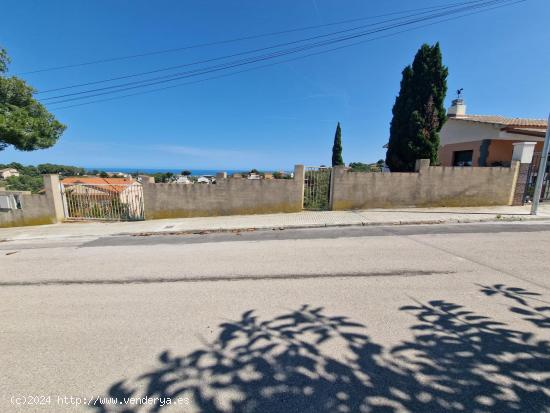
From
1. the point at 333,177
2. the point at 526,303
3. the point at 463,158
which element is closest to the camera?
the point at 526,303

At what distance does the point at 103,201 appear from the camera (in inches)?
415

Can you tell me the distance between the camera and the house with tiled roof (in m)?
11.9

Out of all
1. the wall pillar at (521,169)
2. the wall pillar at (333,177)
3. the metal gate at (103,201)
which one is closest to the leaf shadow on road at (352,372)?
the wall pillar at (333,177)

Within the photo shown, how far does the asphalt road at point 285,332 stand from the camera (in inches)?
73.6

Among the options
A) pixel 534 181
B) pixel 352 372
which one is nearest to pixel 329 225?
pixel 352 372

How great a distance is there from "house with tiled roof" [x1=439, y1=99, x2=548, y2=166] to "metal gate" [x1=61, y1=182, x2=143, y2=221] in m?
16.2

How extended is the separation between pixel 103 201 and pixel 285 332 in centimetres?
1127

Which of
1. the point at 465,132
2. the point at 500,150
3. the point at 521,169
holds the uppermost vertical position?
the point at 465,132

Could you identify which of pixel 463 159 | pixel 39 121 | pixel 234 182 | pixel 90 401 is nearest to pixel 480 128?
pixel 463 159

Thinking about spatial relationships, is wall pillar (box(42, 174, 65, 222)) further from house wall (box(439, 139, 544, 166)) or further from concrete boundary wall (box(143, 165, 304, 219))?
house wall (box(439, 139, 544, 166))

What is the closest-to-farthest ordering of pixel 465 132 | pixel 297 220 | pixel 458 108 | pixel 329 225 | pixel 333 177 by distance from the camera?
pixel 329 225 < pixel 297 220 < pixel 333 177 < pixel 465 132 < pixel 458 108

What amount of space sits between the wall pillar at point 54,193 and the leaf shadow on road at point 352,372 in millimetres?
11781

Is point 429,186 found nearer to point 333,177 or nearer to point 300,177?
point 333,177

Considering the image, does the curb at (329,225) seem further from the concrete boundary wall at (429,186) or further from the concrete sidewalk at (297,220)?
the concrete boundary wall at (429,186)
